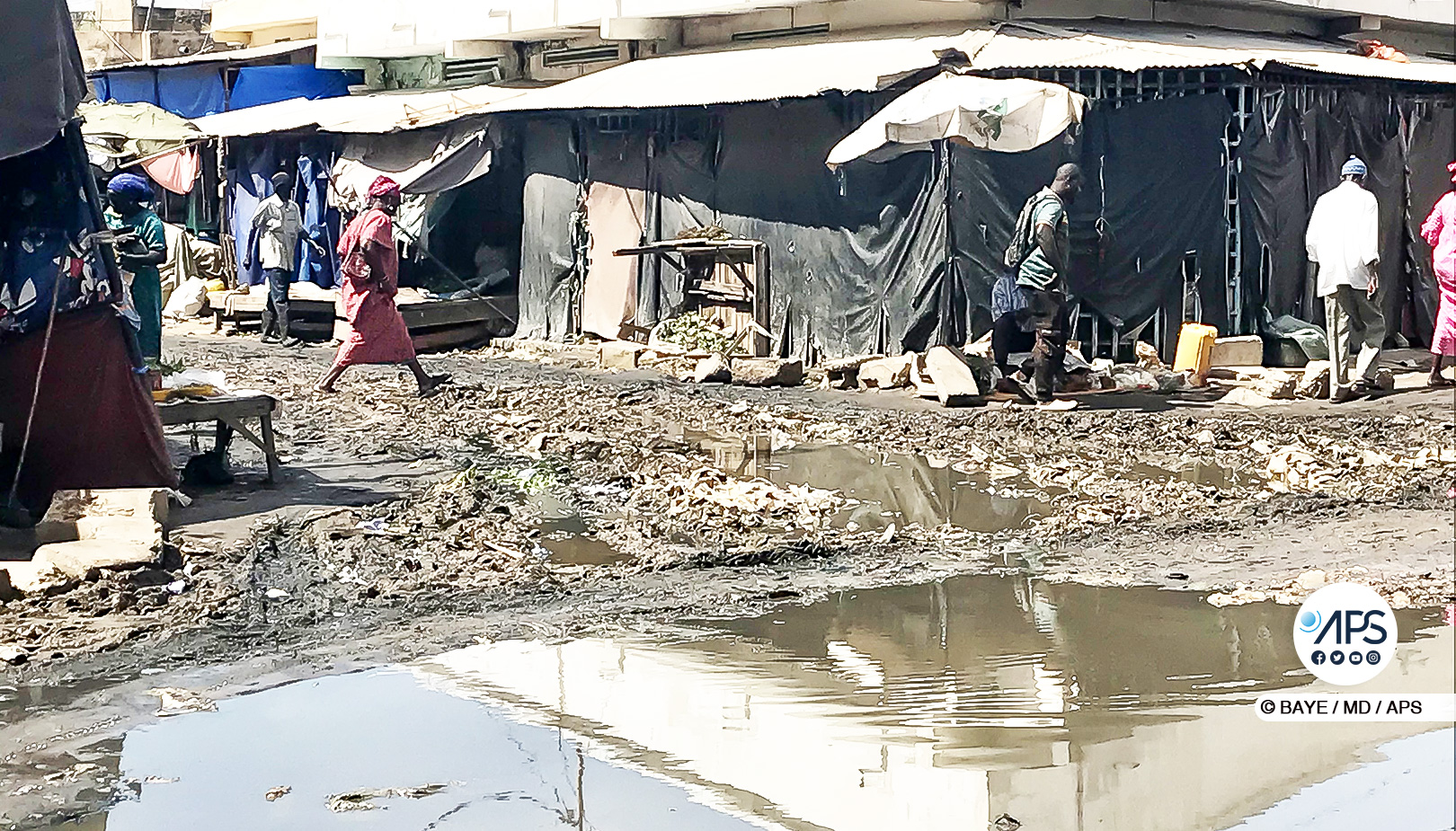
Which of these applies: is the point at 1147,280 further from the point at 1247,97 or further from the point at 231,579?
the point at 231,579

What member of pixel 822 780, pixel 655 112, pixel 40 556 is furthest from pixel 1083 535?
pixel 655 112

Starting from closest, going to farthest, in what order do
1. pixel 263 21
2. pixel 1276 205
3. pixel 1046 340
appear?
pixel 1046 340
pixel 1276 205
pixel 263 21

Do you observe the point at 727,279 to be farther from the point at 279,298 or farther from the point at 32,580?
the point at 32,580

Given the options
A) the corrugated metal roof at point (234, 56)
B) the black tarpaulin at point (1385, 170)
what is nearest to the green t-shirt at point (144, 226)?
the black tarpaulin at point (1385, 170)

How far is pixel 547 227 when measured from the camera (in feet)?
59.4

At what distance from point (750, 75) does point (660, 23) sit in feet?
9.49

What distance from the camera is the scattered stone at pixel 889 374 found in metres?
13.1

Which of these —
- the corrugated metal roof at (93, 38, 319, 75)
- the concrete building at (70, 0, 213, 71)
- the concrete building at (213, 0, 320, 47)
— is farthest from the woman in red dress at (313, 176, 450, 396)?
the concrete building at (70, 0, 213, 71)

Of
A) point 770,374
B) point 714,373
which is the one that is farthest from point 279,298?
point 770,374

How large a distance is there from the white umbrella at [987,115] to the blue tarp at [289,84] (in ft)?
47.6

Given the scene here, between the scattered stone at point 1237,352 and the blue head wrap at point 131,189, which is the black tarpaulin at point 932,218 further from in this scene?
the blue head wrap at point 131,189

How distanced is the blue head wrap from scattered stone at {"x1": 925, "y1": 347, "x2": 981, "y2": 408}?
229 inches

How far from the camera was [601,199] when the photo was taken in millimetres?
17328

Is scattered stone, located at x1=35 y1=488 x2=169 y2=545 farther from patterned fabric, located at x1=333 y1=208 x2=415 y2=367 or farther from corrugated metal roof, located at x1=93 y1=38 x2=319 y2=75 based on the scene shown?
corrugated metal roof, located at x1=93 y1=38 x2=319 y2=75
